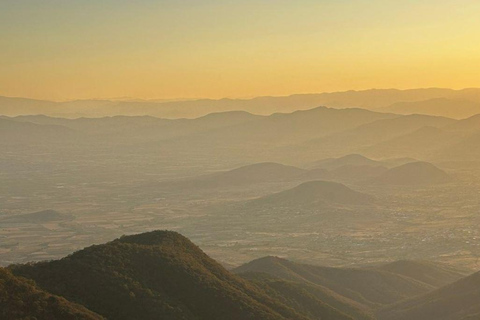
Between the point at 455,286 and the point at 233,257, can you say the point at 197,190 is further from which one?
the point at 455,286

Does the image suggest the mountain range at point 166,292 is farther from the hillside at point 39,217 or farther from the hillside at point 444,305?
the hillside at point 39,217

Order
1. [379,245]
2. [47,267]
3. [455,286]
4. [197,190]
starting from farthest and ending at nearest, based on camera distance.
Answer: [197,190] → [379,245] → [455,286] → [47,267]

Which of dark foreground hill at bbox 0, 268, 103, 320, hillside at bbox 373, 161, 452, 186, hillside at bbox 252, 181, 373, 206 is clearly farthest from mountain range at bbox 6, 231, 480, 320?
hillside at bbox 373, 161, 452, 186

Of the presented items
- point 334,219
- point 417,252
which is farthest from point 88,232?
point 417,252

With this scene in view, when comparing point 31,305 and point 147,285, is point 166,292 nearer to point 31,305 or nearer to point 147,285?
point 147,285

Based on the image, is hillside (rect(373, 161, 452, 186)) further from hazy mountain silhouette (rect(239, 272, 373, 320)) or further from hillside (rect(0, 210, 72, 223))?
hazy mountain silhouette (rect(239, 272, 373, 320))

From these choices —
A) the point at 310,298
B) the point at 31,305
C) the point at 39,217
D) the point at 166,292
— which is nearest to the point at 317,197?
the point at 39,217

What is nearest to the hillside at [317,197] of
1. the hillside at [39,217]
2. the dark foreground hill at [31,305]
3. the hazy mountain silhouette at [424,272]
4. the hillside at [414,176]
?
the hillside at [414,176]
